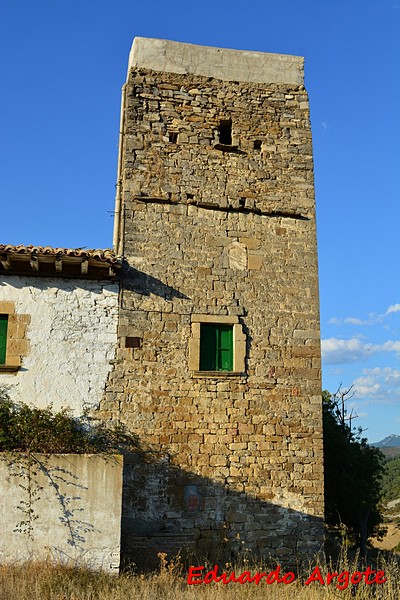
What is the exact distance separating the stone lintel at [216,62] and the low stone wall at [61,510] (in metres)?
7.05

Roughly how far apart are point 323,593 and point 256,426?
293 cm

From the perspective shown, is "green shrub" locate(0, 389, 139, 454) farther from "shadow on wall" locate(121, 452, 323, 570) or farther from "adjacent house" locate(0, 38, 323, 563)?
"shadow on wall" locate(121, 452, 323, 570)

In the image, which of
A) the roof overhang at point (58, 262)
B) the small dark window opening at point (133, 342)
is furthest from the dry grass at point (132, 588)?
the roof overhang at point (58, 262)

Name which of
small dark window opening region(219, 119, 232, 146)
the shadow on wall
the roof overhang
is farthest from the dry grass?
small dark window opening region(219, 119, 232, 146)

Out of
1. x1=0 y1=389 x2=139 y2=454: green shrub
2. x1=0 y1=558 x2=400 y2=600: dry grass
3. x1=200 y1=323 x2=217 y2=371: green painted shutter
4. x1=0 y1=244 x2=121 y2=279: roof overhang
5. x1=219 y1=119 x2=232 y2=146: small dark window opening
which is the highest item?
x1=219 y1=119 x2=232 y2=146: small dark window opening

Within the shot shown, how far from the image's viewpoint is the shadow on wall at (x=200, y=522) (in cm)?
881

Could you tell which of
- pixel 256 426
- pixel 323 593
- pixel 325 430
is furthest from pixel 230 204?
pixel 325 430

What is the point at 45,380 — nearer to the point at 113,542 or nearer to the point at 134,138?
the point at 113,542

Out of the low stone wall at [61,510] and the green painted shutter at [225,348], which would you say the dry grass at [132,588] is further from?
the green painted shutter at [225,348]

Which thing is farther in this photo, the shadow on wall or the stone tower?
the stone tower

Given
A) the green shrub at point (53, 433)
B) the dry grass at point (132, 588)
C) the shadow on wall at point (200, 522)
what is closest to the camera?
the dry grass at point (132, 588)

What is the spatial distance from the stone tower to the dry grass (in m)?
1.32

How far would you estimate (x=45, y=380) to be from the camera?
9.15 m

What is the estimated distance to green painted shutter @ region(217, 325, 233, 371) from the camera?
9.75 metres
